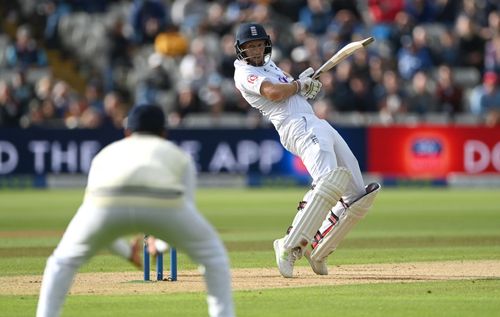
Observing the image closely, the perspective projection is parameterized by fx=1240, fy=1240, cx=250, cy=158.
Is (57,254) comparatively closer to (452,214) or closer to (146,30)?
(452,214)

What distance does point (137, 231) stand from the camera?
6.44m

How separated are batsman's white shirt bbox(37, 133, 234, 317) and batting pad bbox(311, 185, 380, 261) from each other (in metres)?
3.72

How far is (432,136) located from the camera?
23.8 m

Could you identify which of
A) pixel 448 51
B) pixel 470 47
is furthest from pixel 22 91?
pixel 470 47

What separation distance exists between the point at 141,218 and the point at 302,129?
395 centimetres

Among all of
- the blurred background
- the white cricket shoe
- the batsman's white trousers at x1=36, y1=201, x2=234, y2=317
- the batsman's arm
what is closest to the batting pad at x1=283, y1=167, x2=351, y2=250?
the white cricket shoe

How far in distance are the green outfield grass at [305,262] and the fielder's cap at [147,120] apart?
1653 mm

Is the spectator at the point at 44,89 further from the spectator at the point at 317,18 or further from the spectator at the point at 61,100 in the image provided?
the spectator at the point at 317,18

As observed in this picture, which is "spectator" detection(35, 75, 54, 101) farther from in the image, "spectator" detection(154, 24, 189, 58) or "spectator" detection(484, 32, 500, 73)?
"spectator" detection(484, 32, 500, 73)

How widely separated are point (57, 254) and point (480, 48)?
20579 millimetres

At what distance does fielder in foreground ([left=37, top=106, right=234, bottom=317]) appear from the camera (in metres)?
6.34

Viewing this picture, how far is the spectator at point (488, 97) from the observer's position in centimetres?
2427

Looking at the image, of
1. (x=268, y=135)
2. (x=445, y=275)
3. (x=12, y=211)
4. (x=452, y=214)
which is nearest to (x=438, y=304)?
(x=445, y=275)

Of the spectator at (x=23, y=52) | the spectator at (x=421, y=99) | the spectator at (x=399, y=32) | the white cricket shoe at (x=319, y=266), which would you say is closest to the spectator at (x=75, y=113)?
the spectator at (x=23, y=52)
